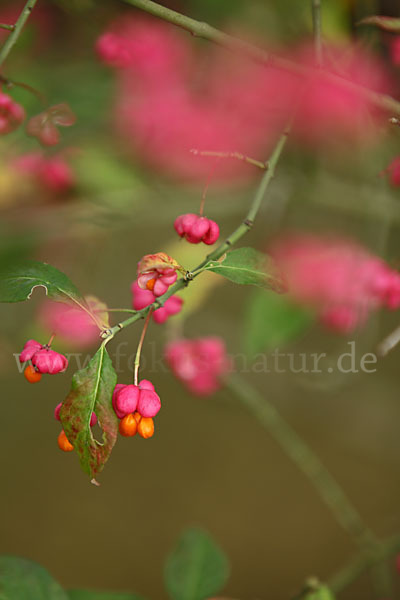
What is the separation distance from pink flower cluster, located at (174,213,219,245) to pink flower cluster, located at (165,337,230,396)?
410mm

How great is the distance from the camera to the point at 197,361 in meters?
0.86

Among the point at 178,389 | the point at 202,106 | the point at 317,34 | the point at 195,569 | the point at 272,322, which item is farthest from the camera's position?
the point at 178,389

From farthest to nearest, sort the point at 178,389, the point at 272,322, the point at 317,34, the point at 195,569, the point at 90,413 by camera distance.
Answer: the point at 178,389 < the point at 272,322 < the point at 195,569 < the point at 317,34 < the point at 90,413

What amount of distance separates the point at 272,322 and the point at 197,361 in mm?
120

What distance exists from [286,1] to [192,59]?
0.34 m

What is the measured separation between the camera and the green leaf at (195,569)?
2.02 feet

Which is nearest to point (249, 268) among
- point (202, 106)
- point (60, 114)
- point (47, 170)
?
point (60, 114)

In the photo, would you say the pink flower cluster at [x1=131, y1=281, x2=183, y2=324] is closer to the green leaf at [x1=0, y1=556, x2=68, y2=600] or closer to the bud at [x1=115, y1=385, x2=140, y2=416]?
the bud at [x1=115, y1=385, x2=140, y2=416]

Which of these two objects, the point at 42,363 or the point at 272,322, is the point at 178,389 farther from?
the point at 42,363

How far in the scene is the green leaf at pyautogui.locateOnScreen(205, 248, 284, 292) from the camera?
40 cm

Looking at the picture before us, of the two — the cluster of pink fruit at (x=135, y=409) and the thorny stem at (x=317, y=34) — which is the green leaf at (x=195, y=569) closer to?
the cluster of pink fruit at (x=135, y=409)

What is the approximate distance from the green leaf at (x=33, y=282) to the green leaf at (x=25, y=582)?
290mm

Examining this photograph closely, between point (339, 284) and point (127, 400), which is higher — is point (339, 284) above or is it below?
above

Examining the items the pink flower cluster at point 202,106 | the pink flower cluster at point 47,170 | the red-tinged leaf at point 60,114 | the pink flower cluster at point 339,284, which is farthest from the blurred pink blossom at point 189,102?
the red-tinged leaf at point 60,114
